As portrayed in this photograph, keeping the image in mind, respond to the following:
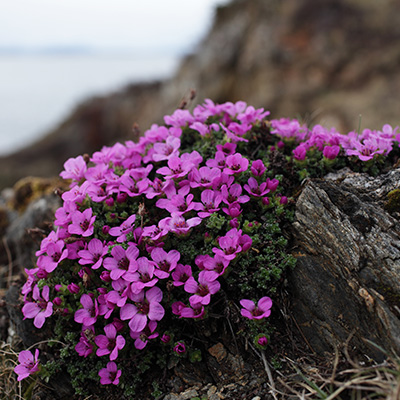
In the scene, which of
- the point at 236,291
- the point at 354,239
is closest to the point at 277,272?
the point at 236,291

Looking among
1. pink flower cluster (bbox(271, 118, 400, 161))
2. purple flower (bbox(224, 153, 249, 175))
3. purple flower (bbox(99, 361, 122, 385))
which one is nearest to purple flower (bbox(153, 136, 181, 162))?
purple flower (bbox(224, 153, 249, 175))

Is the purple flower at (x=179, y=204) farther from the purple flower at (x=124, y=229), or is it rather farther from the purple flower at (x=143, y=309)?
the purple flower at (x=143, y=309)

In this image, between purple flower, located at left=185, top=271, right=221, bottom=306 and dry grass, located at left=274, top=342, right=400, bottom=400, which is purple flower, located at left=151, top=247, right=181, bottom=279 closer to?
purple flower, located at left=185, top=271, right=221, bottom=306

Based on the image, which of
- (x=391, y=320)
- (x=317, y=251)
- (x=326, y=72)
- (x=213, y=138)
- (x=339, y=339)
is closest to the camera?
(x=391, y=320)

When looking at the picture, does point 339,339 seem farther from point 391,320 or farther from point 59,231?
point 59,231

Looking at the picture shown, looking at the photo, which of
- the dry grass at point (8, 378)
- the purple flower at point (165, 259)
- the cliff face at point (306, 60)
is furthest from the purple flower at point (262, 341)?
the cliff face at point (306, 60)

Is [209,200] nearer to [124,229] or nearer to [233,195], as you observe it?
[233,195]

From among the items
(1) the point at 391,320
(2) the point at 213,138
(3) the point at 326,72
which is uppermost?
(2) the point at 213,138
